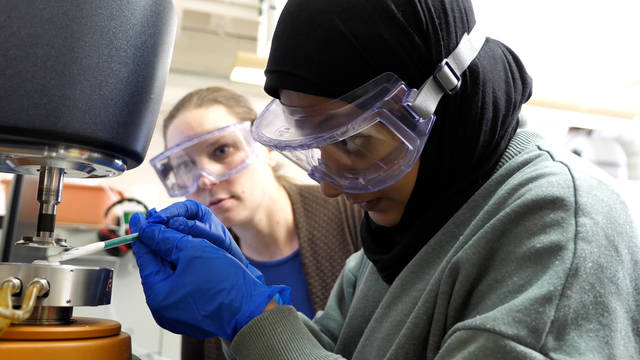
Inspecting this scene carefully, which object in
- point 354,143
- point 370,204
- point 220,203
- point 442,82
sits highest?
point 442,82

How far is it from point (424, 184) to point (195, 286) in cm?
40

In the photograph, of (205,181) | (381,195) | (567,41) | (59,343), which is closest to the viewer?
(59,343)

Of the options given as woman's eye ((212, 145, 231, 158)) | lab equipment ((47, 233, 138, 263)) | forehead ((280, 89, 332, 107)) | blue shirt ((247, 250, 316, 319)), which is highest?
forehead ((280, 89, 332, 107))

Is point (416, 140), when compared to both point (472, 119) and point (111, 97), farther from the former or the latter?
point (111, 97)

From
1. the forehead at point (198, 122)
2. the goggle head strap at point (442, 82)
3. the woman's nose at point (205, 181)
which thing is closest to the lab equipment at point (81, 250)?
the goggle head strap at point (442, 82)

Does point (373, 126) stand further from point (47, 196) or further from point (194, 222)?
point (47, 196)

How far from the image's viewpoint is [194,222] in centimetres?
97

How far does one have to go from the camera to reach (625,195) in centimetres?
72

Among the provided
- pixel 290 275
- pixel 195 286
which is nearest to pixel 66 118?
pixel 195 286

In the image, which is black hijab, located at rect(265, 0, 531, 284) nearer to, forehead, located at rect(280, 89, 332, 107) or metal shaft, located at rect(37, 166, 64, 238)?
forehead, located at rect(280, 89, 332, 107)

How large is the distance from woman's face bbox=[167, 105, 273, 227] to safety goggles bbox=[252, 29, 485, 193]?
39.2 inches

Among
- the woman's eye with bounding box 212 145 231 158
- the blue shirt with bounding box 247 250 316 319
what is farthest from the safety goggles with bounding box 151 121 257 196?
the blue shirt with bounding box 247 250 316 319

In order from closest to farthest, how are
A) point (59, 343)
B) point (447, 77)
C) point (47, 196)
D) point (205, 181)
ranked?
point (59, 343) → point (47, 196) → point (447, 77) → point (205, 181)

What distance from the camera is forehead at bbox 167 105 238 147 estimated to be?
6.31 ft
